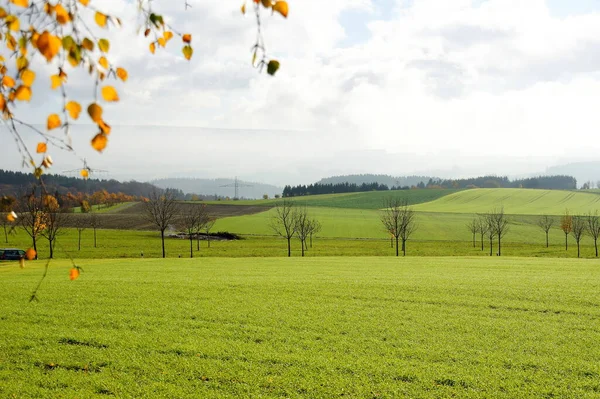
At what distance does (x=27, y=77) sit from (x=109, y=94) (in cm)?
58

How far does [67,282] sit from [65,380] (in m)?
10.1

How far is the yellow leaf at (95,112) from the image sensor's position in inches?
111

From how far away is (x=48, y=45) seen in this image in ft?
8.57

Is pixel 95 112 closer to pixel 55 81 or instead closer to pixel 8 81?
pixel 55 81

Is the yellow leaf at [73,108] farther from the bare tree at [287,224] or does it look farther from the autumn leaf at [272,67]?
the bare tree at [287,224]

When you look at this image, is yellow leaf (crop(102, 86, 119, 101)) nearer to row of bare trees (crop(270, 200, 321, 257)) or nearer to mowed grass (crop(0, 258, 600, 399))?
mowed grass (crop(0, 258, 600, 399))

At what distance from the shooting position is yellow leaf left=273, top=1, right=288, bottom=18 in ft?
9.80

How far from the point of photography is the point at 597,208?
105125 mm

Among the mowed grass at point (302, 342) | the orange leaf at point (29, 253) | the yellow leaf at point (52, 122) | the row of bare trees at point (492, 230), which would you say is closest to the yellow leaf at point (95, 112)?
the yellow leaf at point (52, 122)

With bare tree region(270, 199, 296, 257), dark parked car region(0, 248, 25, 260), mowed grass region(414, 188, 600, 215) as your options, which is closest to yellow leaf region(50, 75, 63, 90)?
bare tree region(270, 199, 296, 257)

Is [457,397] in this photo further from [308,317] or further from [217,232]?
[217,232]

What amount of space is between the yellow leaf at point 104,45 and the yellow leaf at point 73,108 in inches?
23.8

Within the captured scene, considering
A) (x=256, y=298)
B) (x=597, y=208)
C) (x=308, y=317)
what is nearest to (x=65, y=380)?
(x=308, y=317)

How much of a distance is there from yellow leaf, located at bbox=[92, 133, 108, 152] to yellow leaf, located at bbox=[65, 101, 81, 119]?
0.61ft
